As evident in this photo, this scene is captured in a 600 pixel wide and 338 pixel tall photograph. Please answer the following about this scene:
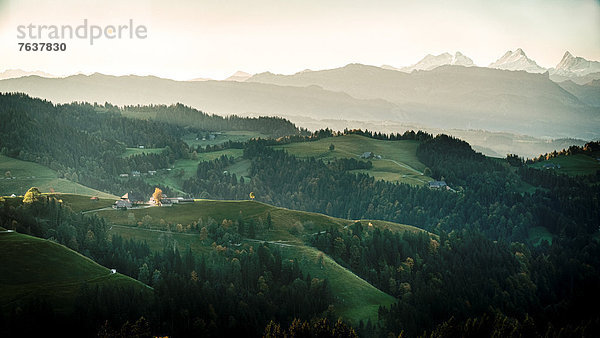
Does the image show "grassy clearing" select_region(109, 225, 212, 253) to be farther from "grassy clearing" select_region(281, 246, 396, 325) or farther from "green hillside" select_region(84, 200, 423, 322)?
"grassy clearing" select_region(281, 246, 396, 325)

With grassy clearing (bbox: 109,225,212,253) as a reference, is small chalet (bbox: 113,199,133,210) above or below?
above

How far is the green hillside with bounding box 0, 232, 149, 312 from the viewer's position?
11488cm

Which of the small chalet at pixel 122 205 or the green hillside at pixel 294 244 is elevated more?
the small chalet at pixel 122 205

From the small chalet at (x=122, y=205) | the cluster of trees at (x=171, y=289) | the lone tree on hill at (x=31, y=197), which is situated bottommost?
the cluster of trees at (x=171, y=289)

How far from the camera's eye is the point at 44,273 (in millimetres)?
123750

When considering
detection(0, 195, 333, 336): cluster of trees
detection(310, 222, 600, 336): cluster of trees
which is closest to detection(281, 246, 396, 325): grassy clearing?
detection(0, 195, 333, 336): cluster of trees

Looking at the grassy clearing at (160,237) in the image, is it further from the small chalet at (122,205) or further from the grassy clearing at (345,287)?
the grassy clearing at (345,287)

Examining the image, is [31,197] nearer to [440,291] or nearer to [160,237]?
[160,237]

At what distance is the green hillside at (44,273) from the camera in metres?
115

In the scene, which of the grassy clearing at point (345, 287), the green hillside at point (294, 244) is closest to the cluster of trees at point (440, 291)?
the grassy clearing at point (345, 287)

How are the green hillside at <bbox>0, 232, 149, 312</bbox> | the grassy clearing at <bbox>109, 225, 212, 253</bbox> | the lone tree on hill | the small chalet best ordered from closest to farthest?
1. the green hillside at <bbox>0, 232, 149, 312</bbox>
2. the lone tree on hill
3. the grassy clearing at <bbox>109, 225, 212, 253</bbox>
4. the small chalet

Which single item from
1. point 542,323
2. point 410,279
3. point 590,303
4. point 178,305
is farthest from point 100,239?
point 590,303

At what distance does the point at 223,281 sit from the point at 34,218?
165 feet

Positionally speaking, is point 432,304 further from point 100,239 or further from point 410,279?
point 100,239
